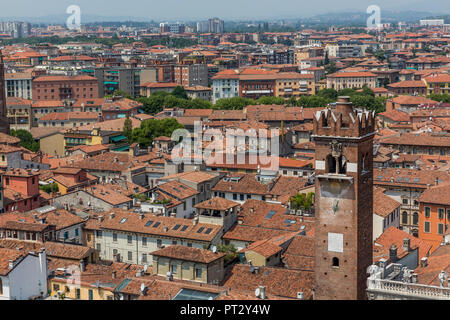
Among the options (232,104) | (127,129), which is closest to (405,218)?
(127,129)

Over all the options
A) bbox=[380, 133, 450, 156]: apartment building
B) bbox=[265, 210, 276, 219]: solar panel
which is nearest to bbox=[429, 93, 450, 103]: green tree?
bbox=[380, 133, 450, 156]: apartment building

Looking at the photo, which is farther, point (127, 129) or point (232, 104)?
point (232, 104)

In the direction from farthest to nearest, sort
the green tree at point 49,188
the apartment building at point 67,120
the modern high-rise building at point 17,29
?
the modern high-rise building at point 17,29 < the apartment building at point 67,120 < the green tree at point 49,188

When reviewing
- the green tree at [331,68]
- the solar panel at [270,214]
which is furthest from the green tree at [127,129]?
the green tree at [331,68]

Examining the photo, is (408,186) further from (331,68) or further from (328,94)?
(331,68)

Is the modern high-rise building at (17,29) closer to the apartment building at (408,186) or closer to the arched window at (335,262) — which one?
the apartment building at (408,186)

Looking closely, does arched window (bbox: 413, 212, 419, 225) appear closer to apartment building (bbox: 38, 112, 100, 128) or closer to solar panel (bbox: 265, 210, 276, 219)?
solar panel (bbox: 265, 210, 276, 219)

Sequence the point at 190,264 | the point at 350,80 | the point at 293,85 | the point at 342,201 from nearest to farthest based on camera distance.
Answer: the point at 342,201
the point at 190,264
the point at 293,85
the point at 350,80

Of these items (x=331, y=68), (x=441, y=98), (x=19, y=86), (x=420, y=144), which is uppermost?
(x=331, y=68)

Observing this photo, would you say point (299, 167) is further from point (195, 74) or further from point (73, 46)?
point (73, 46)

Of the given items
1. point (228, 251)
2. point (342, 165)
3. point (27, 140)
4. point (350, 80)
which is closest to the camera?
point (342, 165)
